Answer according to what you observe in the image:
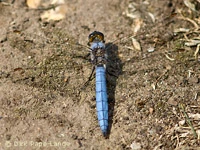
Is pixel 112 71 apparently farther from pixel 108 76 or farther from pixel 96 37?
pixel 96 37

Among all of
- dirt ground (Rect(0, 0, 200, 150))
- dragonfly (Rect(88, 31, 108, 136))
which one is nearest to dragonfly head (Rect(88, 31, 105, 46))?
dragonfly (Rect(88, 31, 108, 136))

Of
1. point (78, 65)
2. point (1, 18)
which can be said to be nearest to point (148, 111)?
point (78, 65)

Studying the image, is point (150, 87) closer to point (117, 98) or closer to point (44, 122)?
point (117, 98)

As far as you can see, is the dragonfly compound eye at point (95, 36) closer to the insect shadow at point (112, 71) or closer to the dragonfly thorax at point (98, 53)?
the dragonfly thorax at point (98, 53)

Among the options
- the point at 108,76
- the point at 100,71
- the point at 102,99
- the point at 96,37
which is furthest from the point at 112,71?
the point at 102,99

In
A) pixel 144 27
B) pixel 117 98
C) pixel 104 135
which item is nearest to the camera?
pixel 104 135

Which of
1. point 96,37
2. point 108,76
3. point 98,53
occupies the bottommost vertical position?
point 108,76

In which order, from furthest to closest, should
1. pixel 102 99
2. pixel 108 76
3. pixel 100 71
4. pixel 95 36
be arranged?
pixel 95 36 < pixel 108 76 < pixel 100 71 < pixel 102 99

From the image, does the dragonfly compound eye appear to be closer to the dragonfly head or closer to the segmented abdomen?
the dragonfly head
